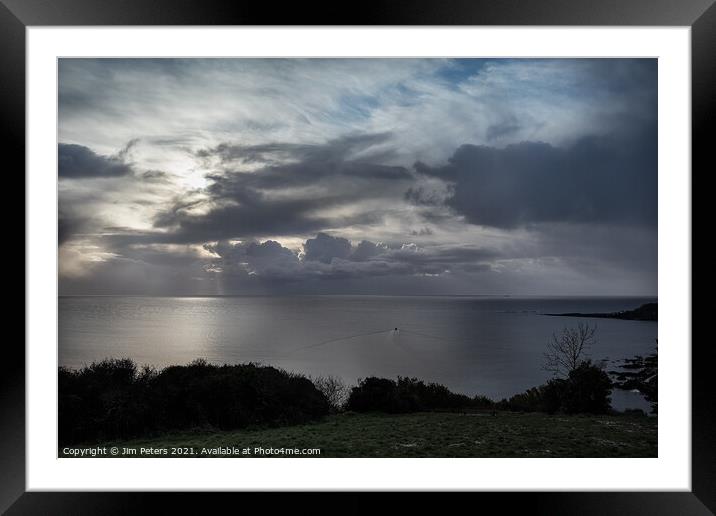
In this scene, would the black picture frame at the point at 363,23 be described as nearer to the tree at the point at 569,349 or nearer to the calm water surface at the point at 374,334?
the calm water surface at the point at 374,334

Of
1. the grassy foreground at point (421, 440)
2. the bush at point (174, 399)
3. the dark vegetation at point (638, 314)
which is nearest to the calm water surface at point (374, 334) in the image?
the dark vegetation at point (638, 314)

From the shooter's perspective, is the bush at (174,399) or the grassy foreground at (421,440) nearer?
the grassy foreground at (421,440)

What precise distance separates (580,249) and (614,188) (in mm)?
624

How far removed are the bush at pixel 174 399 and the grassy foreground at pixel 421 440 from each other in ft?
0.38

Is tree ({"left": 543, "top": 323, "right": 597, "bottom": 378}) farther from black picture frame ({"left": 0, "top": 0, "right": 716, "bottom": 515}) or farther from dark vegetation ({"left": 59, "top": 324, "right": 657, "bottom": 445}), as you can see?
black picture frame ({"left": 0, "top": 0, "right": 716, "bottom": 515})

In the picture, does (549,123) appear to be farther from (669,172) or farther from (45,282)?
Result: (45,282)


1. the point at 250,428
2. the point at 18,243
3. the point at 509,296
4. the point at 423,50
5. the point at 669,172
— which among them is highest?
the point at 423,50

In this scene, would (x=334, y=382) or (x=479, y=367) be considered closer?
(x=334, y=382)

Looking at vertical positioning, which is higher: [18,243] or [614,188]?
[614,188]

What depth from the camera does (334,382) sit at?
3768 millimetres

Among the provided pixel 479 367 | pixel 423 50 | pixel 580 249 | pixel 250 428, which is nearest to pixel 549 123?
pixel 580 249

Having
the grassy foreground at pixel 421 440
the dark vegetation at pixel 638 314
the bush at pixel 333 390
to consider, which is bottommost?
the grassy foreground at pixel 421 440

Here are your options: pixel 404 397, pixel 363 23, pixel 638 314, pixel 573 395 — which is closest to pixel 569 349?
pixel 573 395

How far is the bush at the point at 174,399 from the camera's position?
293 centimetres
